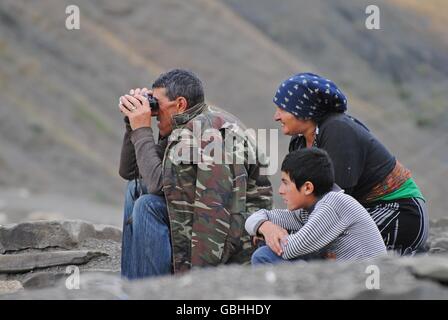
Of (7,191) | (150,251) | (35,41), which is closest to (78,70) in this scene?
(35,41)

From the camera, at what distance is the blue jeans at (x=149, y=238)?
5664mm

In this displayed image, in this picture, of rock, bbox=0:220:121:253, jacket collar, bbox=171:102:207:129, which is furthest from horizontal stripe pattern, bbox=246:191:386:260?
rock, bbox=0:220:121:253

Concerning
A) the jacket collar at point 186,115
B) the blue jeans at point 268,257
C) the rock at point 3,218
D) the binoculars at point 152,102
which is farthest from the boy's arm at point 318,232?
the rock at point 3,218

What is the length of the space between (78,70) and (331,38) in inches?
633

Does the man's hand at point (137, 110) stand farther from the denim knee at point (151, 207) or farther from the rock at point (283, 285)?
the rock at point (283, 285)

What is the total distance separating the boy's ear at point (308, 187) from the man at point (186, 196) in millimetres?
548

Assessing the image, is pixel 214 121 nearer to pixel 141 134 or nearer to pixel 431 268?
pixel 141 134

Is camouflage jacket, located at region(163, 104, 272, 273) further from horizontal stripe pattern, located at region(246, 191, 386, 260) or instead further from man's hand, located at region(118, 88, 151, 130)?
horizontal stripe pattern, located at region(246, 191, 386, 260)

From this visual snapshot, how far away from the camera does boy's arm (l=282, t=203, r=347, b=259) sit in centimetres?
509

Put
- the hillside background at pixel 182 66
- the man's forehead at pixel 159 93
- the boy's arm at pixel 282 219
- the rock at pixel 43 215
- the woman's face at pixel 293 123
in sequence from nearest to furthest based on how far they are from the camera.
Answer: the boy's arm at pixel 282 219, the woman's face at pixel 293 123, the man's forehead at pixel 159 93, the rock at pixel 43 215, the hillside background at pixel 182 66

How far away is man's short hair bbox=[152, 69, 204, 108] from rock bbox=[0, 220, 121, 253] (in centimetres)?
180

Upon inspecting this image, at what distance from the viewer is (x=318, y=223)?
509 centimetres

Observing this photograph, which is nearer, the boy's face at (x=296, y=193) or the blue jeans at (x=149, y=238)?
the boy's face at (x=296, y=193)

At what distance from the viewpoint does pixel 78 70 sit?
97.1 feet
